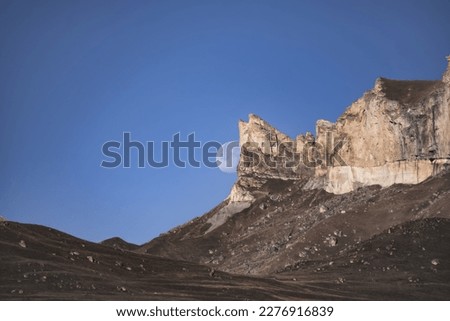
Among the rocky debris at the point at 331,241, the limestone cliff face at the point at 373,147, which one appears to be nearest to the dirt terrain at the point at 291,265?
the rocky debris at the point at 331,241

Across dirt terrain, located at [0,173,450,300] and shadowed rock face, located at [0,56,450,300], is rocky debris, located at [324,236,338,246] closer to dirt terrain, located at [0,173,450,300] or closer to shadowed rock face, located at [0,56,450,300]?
dirt terrain, located at [0,173,450,300]

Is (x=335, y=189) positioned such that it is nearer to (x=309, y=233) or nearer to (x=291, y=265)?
(x=309, y=233)

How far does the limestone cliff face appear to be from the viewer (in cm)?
11475

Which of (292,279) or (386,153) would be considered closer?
(292,279)

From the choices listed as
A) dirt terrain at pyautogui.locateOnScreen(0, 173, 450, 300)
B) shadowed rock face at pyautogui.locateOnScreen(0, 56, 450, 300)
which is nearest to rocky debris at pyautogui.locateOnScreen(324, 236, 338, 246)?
dirt terrain at pyautogui.locateOnScreen(0, 173, 450, 300)

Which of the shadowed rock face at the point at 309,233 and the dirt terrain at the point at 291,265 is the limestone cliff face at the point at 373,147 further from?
the dirt terrain at the point at 291,265

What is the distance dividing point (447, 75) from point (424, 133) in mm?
7503

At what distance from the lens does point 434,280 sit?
60969 millimetres

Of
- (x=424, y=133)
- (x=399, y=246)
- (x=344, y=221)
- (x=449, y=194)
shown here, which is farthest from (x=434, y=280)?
(x=424, y=133)

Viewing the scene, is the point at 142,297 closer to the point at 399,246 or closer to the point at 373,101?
the point at 399,246

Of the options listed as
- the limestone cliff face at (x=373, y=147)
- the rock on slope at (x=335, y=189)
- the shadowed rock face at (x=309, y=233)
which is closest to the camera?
→ the shadowed rock face at (x=309, y=233)

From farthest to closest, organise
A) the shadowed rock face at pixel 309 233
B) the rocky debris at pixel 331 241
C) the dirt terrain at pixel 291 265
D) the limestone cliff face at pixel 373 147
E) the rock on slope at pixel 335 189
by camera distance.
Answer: the limestone cliff face at pixel 373 147 → the rock on slope at pixel 335 189 → the rocky debris at pixel 331 241 → the shadowed rock face at pixel 309 233 → the dirt terrain at pixel 291 265

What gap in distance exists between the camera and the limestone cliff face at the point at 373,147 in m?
115

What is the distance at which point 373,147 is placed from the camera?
125562 mm
